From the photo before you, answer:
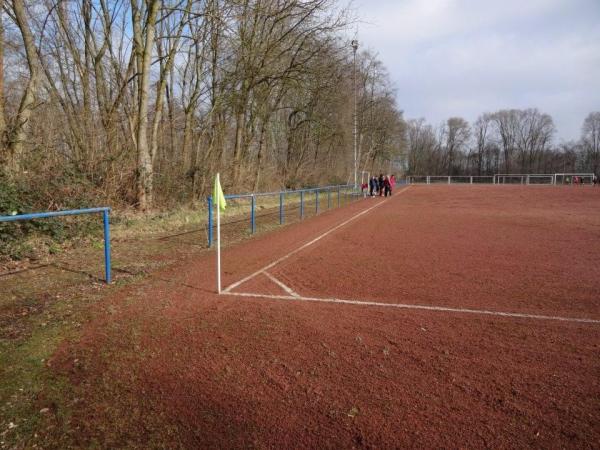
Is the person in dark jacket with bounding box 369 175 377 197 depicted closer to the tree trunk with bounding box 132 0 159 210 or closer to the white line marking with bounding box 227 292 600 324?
the tree trunk with bounding box 132 0 159 210

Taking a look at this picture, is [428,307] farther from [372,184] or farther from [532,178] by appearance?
[532,178]

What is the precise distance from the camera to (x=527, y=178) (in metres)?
→ 63.2

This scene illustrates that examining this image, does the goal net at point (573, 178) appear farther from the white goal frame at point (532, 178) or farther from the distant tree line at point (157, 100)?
the distant tree line at point (157, 100)

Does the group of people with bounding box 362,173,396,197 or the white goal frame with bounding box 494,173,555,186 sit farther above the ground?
the white goal frame with bounding box 494,173,555,186

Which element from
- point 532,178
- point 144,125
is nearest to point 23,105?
point 144,125

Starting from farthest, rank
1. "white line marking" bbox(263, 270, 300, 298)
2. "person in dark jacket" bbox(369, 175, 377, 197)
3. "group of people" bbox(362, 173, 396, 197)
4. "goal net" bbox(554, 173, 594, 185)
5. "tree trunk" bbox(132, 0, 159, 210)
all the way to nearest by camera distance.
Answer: "goal net" bbox(554, 173, 594, 185), "group of people" bbox(362, 173, 396, 197), "person in dark jacket" bbox(369, 175, 377, 197), "tree trunk" bbox(132, 0, 159, 210), "white line marking" bbox(263, 270, 300, 298)

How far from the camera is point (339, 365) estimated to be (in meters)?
3.81

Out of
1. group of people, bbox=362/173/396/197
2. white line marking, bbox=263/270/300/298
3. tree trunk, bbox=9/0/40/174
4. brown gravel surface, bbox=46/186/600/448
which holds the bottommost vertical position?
brown gravel surface, bbox=46/186/600/448

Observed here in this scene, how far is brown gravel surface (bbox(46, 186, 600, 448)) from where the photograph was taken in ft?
9.41

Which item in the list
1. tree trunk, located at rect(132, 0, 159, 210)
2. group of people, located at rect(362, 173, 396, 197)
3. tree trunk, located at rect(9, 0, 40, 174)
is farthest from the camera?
group of people, located at rect(362, 173, 396, 197)

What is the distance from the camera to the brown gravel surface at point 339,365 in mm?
2867

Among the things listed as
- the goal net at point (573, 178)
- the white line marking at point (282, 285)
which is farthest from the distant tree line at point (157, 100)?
the goal net at point (573, 178)

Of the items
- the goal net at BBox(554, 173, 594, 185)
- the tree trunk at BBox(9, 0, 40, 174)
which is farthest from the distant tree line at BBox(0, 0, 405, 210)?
the goal net at BBox(554, 173, 594, 185)

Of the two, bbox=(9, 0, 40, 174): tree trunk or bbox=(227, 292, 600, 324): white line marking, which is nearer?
bbox=(227, 292, 600, 324): white line marking
